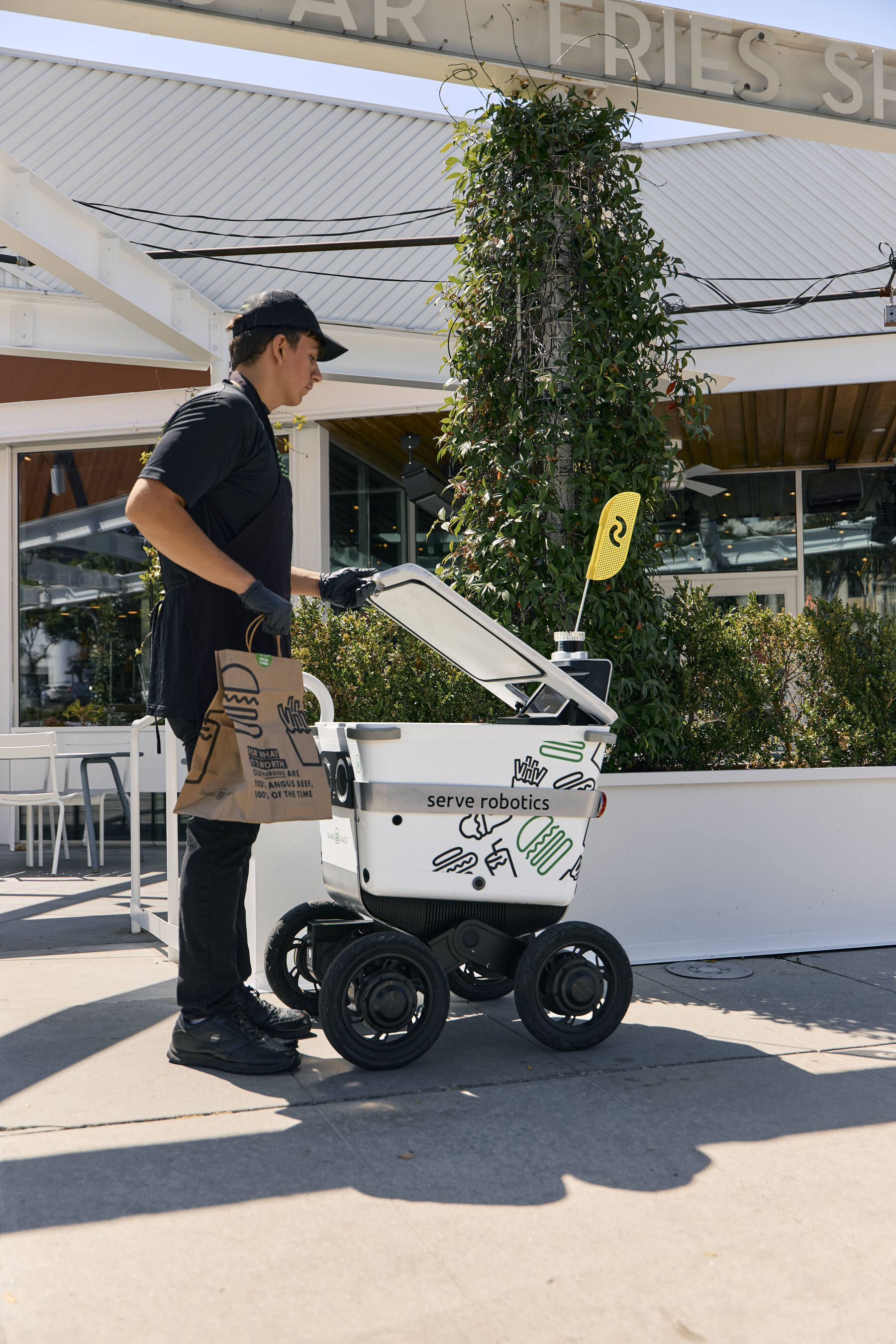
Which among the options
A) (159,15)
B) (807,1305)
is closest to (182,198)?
(159,15)

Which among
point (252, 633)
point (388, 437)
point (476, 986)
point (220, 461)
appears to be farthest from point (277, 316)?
point (388, 437)

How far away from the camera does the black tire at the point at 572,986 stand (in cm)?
295

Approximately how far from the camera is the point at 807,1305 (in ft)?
5.86

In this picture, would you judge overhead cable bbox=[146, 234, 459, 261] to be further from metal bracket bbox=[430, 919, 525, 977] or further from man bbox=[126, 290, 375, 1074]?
metal bracket bbox=[430, 919, 525, 977]

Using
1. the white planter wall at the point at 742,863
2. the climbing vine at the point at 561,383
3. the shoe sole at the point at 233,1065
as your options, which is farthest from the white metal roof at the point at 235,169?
the shoe sole at the point at 233,1065

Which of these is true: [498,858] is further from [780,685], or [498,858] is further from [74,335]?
[74,335]

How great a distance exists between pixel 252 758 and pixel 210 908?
47 cm

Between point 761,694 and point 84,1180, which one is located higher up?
point 761,694

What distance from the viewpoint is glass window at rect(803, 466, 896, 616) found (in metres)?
11.4

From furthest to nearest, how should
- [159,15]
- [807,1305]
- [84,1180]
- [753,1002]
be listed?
[159,15] → [753,1002] → [84,1180] → [807,1305]

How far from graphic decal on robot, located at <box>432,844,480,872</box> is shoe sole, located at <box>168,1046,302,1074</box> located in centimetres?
63

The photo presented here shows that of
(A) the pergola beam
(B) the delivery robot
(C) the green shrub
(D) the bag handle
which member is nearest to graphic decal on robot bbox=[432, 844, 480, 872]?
(B) the delivery robot

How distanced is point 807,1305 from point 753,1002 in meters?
1.88

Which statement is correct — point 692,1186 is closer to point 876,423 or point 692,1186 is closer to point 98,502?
point 98,502
